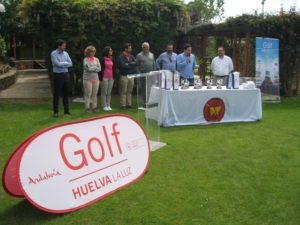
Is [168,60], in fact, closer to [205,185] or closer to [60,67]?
[60,67]

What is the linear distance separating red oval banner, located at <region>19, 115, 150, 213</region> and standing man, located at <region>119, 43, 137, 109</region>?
5002 mm

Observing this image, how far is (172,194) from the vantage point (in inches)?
173

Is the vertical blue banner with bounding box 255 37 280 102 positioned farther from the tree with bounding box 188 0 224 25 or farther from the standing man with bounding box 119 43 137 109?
the tree with bounding box 188 0 224 25

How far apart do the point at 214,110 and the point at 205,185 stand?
12.0ft

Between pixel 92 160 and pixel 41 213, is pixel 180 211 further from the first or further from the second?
pixel 41 213

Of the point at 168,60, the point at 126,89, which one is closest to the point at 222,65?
the point at 168,60

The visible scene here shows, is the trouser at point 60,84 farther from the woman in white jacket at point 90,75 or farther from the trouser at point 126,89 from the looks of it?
the trouser at point 126,89

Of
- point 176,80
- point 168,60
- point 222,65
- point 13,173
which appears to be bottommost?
point 13,173

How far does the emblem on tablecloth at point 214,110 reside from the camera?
8.09 meters

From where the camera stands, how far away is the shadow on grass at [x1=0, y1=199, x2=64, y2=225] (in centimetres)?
368

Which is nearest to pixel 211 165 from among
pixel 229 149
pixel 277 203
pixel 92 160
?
pixel 229 149

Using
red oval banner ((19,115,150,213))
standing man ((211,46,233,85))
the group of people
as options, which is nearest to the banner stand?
red oval banner ((19,115,150,213))

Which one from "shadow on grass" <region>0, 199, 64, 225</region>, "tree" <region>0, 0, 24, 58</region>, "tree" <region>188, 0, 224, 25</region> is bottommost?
"shadow on grass" <region>0, 199, 64, 225</region>

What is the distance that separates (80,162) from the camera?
3.91 m
